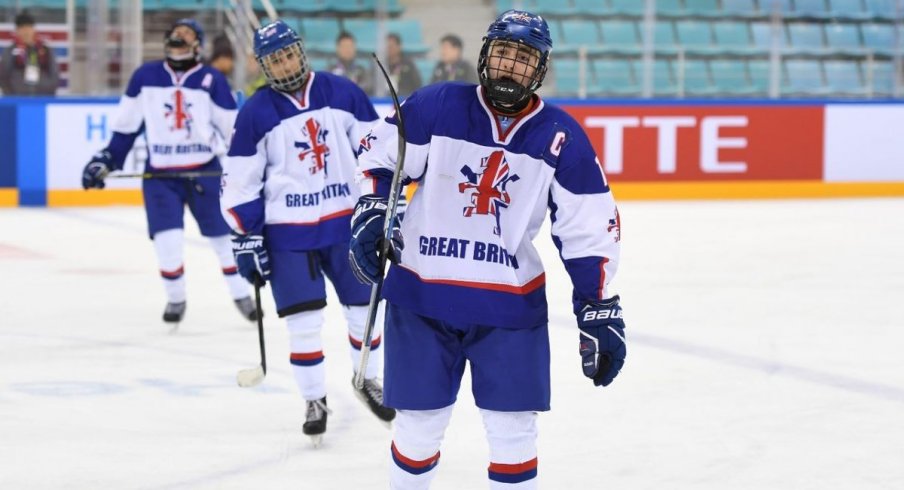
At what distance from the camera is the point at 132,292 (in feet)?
24.6

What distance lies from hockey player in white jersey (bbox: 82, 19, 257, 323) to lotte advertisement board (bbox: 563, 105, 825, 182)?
239 inches

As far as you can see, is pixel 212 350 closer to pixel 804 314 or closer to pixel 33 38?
pixel 804 314

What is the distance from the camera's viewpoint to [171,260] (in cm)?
654

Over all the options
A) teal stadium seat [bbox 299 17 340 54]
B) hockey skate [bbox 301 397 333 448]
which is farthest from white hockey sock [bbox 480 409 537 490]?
teal stadium seat [bbox 299 17 340 54]


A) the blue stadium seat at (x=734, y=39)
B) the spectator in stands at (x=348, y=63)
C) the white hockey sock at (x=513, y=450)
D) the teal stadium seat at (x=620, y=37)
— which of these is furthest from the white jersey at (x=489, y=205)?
the blue stadium seat at (x=734, y=39)

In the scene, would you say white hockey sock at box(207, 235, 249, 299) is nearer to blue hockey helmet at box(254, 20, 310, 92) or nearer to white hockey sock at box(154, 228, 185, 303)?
white hockey sock at box(154, 228, 185, 303)

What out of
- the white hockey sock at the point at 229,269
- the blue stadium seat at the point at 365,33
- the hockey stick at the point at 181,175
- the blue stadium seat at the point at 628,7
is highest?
the blue stadium seat at the point at 628,7

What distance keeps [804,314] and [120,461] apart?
148 inches

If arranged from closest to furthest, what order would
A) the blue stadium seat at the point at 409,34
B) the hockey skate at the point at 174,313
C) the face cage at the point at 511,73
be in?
1. the face cage at the point at 511,73
2. the hockey skate at the point at 174,313
3. the blue stadium seat at the point at 409,34

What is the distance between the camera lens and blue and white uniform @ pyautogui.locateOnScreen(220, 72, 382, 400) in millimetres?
4328

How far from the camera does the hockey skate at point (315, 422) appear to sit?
4.26 meters

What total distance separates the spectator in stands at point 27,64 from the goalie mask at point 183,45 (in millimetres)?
5329

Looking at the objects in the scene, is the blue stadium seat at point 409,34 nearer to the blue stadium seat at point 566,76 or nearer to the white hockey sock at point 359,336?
the blue stadium seat at point 566,76

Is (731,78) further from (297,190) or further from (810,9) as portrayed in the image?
(297,190)
